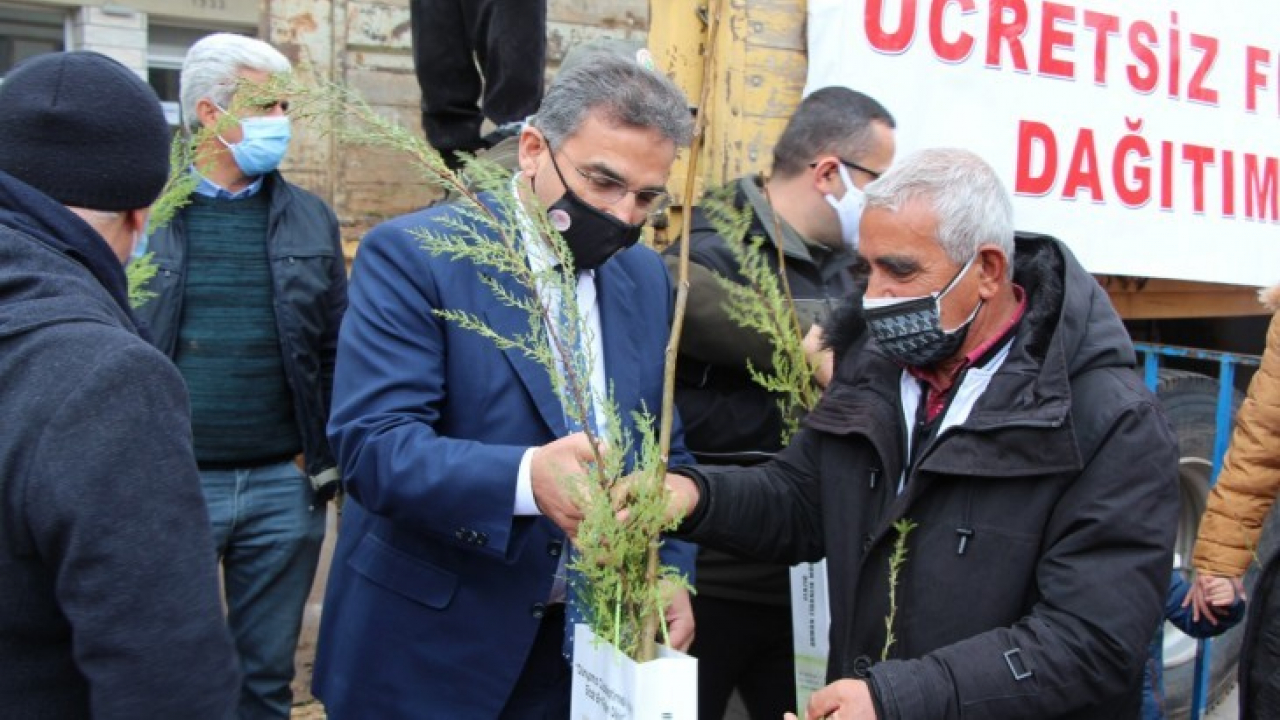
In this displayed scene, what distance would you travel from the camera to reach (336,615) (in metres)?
2.17

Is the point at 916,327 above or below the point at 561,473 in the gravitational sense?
above

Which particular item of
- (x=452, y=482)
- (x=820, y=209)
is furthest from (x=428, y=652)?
(x=820, y=209)

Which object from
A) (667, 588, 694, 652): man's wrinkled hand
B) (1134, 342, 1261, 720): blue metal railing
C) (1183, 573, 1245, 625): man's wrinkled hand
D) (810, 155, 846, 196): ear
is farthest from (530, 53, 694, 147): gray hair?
(1134, 342, 1261, 720): blue metal railing

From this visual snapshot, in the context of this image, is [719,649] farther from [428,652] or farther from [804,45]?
[804,45]

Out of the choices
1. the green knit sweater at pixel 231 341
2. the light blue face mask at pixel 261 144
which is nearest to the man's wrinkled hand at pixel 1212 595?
the green knit sweater at pixel 231 341

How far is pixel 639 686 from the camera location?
151cm

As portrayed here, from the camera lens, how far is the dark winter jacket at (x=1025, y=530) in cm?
180

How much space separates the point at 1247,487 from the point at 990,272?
131 centimetres

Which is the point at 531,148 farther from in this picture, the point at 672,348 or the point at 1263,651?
the point at 1263,651

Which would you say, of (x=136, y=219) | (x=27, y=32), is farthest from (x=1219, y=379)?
(x=27, y=32)

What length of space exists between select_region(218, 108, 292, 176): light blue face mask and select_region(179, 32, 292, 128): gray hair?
0.12 metres

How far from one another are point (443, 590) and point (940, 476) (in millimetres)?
852

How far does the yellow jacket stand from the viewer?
2.84 m

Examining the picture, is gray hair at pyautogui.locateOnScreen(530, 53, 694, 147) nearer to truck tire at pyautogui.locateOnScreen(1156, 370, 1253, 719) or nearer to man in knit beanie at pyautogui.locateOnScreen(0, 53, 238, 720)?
man in knit beanie at pyautogui.locateOnScreen(0, 53, 238, 720)
